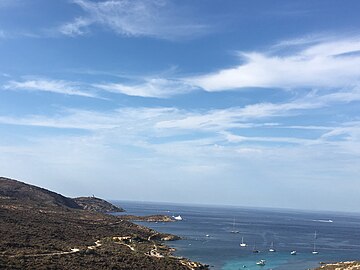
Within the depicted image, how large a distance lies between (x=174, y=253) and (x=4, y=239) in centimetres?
4328

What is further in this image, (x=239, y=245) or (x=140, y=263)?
(x=239, y=245)

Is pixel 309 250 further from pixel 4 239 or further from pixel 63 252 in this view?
pixel 4 239

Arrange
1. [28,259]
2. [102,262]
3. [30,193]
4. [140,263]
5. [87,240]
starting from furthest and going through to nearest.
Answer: [30,193]
[87,240]
[140,263]
[102,262]
[28,259]

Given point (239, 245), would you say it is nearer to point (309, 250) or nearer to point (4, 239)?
point (309, 250)

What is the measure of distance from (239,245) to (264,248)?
27.8ft

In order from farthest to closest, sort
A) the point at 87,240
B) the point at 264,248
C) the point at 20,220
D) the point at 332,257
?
1. the point at 264,248
2. the point at 332,257
3. the point at 20,220
4. the point at 87,240

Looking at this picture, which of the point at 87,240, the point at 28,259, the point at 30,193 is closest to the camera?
the point at 28,259

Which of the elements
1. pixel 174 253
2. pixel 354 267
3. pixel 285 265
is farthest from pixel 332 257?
pixel 174 253

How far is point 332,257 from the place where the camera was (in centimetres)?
12275

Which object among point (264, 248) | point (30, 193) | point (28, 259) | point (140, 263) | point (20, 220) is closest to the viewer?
point (28, 259)

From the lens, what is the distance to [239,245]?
456 ft

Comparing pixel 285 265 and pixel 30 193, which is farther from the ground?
pixel 30 193

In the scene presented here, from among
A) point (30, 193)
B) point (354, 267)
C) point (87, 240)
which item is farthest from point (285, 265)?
point (30, 193)

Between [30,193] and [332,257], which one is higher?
[30,193]
